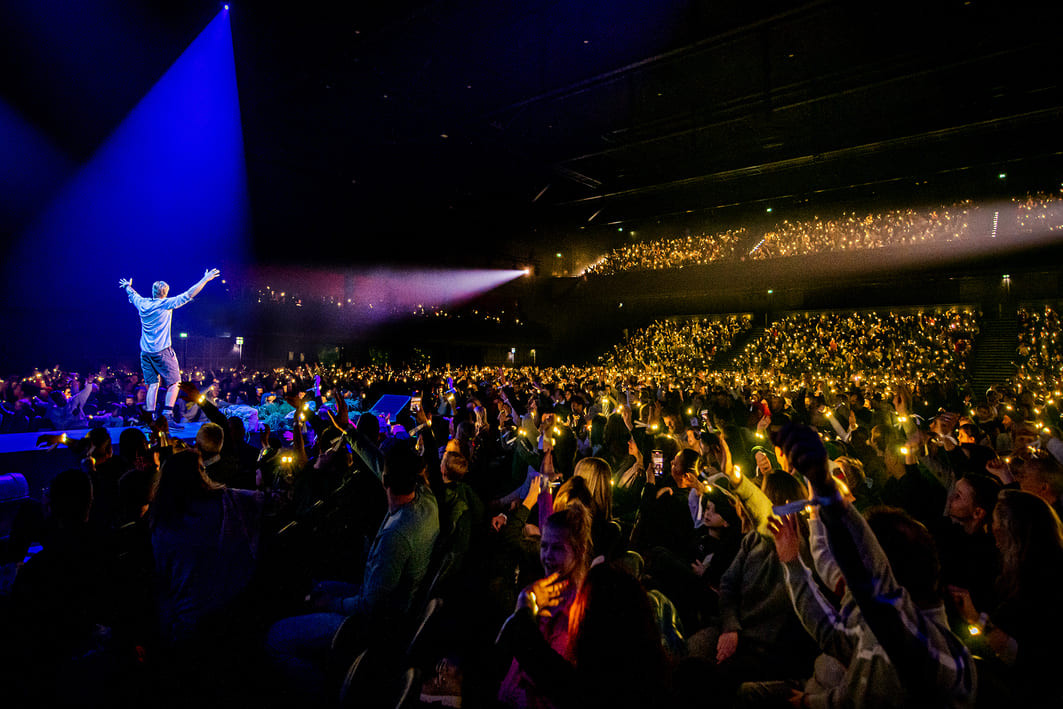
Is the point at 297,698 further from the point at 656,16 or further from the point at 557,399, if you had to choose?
the point at 557,399

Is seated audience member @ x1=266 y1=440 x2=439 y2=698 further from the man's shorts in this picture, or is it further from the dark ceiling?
the man's shorts

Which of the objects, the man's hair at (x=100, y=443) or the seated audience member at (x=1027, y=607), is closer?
the seated audience member at (x=1027, y=607)

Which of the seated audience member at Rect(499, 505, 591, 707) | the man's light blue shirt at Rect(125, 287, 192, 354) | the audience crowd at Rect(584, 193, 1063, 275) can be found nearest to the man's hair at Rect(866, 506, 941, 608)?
the seated audience member at Rect(499, 505, 591, 707)

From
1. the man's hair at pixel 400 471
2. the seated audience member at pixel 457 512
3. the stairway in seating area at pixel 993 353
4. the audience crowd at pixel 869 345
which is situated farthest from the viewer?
the audience crowd at pixel 869 345

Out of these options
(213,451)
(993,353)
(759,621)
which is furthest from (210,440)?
(993,353)

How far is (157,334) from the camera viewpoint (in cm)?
745

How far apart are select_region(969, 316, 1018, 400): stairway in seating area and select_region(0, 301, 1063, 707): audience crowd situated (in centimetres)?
1422

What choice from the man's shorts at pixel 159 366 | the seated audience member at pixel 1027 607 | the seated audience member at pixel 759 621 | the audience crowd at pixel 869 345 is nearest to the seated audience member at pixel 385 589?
the seated audience member at pixel 759 621

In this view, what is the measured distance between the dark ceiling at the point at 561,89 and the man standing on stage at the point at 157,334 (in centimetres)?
286

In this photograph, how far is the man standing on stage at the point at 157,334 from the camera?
7395mm

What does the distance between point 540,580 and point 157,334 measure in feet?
26.0

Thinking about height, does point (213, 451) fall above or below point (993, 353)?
above

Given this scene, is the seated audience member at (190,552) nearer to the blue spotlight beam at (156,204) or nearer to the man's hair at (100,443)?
the man's hair at (100,443)

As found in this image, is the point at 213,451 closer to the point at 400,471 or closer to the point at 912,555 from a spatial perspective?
the point at 400,471
